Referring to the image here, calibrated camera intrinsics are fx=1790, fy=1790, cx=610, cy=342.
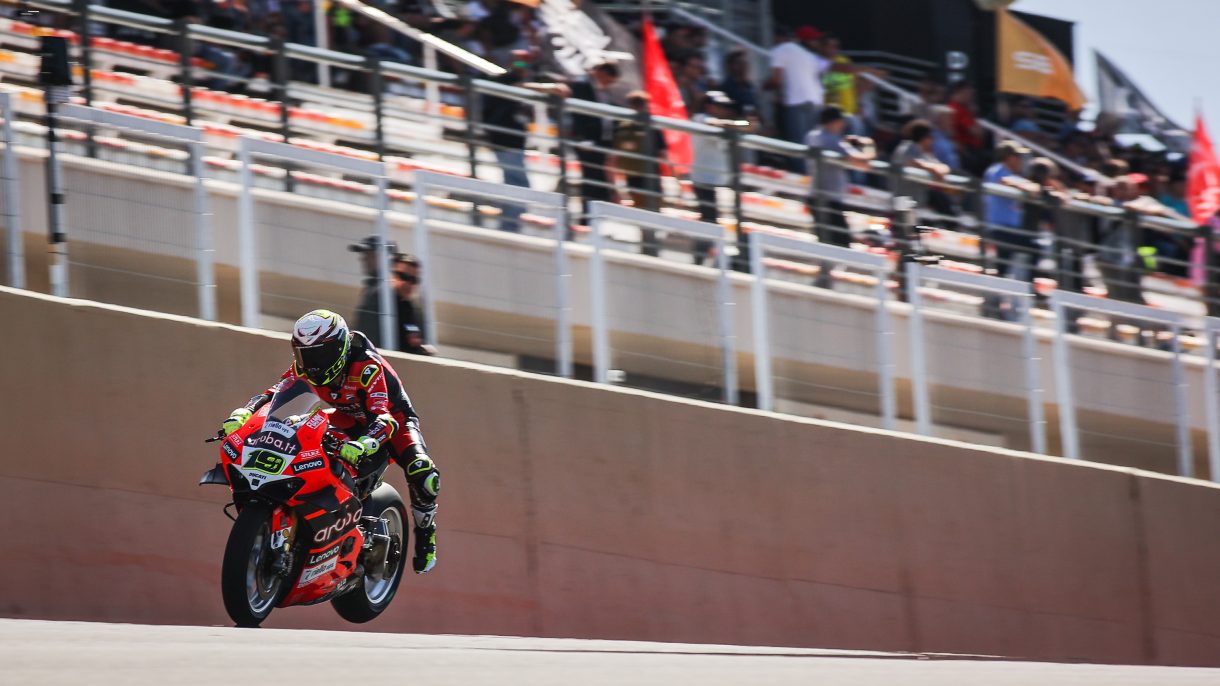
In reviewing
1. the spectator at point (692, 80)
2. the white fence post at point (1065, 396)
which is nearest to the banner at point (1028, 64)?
the spectator at point (692, 80)

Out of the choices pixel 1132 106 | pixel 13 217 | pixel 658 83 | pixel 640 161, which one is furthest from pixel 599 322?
pixel 1132 106

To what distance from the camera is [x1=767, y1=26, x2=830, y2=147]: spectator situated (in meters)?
17.0

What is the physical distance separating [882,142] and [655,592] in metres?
7.75

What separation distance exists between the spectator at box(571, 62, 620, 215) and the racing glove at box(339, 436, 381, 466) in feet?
14.0

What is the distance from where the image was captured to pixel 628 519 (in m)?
12.2

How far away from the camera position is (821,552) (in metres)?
13.0

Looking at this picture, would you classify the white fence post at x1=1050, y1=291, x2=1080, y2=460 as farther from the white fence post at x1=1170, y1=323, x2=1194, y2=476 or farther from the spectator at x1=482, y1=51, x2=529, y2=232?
the spectator at x1=482, y1=51, x2=529, y2=232

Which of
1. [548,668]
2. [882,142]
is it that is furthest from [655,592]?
[882,142]

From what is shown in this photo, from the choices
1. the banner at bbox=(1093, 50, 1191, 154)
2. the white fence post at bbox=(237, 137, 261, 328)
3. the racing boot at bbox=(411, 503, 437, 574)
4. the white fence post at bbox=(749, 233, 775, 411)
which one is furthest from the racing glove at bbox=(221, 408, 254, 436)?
the banner at bbox=(1093, 50, 1191, 154)

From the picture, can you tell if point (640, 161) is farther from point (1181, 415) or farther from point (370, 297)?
point (1181, 415)

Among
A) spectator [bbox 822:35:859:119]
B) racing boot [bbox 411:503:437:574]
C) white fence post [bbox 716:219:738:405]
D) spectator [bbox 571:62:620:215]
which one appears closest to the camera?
racing boot [bbox 411:503:437:574]

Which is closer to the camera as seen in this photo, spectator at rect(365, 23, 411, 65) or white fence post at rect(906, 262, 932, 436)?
white fence post at rect(906, 262, 932, 436)

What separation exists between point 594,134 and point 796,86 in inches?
143

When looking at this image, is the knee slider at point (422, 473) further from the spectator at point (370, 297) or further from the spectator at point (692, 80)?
the spectator at point (692, 80)
